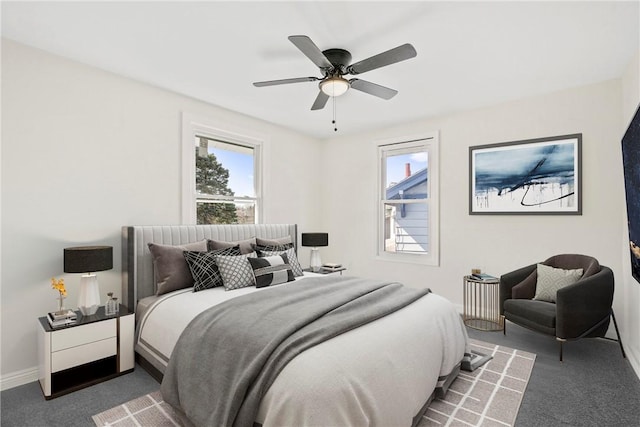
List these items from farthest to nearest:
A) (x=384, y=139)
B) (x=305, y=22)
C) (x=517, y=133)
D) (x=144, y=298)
Answer: (x=384, y=139) < (x=517, y=133) < (x=144, y=298) < (x=305, y=22)

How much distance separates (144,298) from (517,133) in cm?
443

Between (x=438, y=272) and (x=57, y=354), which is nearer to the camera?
(x=57, y=354)

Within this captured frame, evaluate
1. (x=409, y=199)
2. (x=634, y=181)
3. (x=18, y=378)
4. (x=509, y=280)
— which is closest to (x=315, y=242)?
(x=409, y=199)

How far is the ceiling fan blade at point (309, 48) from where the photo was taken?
2.04 m

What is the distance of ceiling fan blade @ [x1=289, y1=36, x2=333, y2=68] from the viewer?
2.04 metres

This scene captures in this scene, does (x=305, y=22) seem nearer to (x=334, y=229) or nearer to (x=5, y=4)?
(x=5, y=4)

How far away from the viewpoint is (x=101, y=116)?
3.02 meters

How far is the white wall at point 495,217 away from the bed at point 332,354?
1.83 meters

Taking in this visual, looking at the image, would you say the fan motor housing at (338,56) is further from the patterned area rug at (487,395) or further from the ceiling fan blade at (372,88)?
the patterned area rug at (487,395)

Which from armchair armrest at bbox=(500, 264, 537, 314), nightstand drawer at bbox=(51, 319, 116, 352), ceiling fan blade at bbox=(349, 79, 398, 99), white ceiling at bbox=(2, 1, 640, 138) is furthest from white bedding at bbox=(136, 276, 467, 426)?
white ceiling at bbox=(2, 1, 640, 138)

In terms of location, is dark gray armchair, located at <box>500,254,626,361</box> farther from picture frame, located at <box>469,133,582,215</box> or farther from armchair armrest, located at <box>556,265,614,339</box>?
picture frame, located at <box>469,133,582,215</box>

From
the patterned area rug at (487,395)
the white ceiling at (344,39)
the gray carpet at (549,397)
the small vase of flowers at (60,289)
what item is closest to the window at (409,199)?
the white ceiling at (344,39)

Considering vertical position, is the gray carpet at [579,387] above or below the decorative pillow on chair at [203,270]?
below

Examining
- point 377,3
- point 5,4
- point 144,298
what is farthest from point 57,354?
point 377,3
